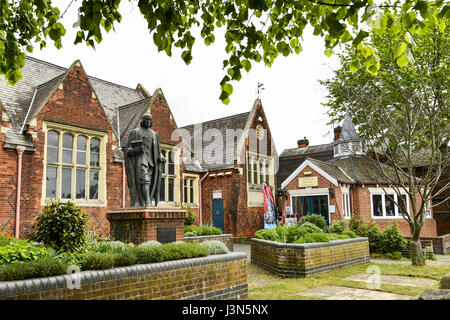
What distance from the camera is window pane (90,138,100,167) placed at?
629 inches

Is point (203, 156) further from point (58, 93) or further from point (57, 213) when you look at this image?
point (57, 213)

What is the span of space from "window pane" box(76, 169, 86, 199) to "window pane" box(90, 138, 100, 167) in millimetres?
688

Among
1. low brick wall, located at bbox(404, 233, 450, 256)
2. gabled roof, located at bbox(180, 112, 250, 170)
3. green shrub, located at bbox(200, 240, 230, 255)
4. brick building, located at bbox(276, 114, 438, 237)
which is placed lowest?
low brick wall, located at bbox(404, 233, 450, 256)

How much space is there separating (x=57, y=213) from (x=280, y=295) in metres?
5.74

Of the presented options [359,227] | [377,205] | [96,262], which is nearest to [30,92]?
[96,262]

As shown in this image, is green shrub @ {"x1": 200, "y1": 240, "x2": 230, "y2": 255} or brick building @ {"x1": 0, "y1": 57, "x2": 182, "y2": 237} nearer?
green shrub @ {"x1": 200, "y1": 240, "x2": 230, "y2": 255}

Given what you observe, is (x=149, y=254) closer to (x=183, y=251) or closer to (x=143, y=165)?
(x=183, y=251)

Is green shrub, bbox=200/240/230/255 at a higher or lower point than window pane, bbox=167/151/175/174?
lower

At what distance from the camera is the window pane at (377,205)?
23984mm

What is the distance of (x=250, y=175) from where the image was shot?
23.6 meters

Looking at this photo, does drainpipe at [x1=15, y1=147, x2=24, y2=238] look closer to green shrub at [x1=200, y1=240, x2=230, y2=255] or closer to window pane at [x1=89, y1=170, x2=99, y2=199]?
window pane at [x1=89, y1=170, x2=99, y2=199]

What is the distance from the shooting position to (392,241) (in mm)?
14609

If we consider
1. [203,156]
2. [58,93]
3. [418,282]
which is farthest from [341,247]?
[203,156]

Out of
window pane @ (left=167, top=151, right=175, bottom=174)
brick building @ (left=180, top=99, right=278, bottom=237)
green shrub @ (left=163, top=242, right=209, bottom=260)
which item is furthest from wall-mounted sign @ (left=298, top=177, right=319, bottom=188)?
green shrub @ (left=163, top=242, right=209, bottom=260)
